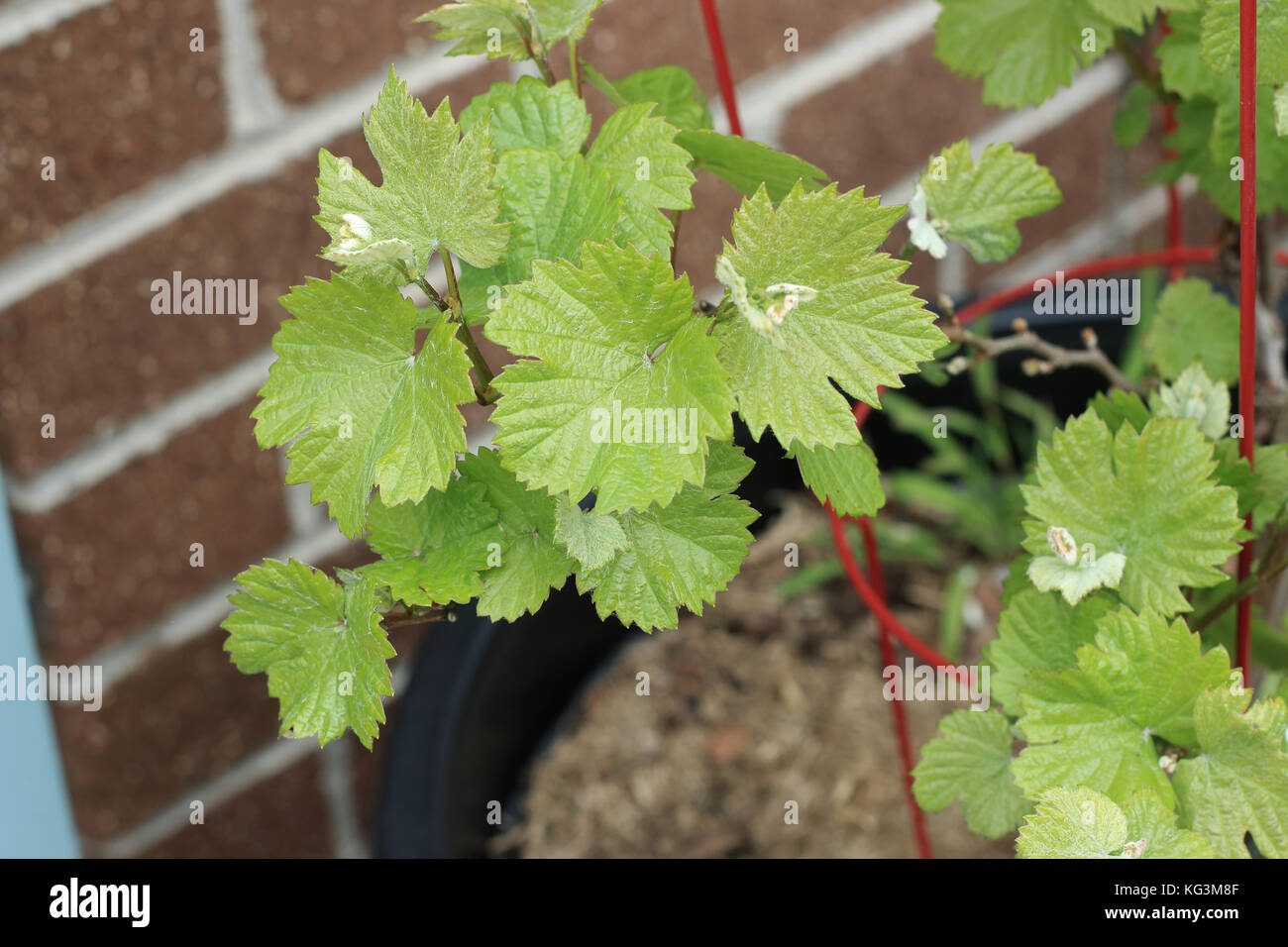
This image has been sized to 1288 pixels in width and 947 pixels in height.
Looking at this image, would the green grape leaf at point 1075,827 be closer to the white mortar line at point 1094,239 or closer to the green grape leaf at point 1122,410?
the green grape leaf at point 1122,410

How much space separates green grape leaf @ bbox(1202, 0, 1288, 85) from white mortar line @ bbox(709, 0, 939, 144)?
0.58 meters

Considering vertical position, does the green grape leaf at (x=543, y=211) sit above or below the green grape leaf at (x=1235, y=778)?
above

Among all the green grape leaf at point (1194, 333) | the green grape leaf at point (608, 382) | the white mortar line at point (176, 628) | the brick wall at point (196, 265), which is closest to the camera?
the green grape leaf at point (608, 382)

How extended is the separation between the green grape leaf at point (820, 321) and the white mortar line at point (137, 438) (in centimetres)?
58

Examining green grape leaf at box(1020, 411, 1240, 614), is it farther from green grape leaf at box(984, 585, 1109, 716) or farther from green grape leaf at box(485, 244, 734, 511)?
green grape leaf at box(485, 244, 734, 511)

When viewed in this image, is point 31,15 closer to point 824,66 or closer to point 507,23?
point 507,23

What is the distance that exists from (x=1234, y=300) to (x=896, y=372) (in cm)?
55

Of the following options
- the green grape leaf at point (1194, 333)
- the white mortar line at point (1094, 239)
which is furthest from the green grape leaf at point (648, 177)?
the white mortar line at point (1094, 239)

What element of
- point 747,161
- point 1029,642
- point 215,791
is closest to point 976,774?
point 1029,642

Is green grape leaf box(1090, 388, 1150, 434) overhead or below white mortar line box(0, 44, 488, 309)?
below

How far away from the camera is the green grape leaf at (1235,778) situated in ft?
1.39

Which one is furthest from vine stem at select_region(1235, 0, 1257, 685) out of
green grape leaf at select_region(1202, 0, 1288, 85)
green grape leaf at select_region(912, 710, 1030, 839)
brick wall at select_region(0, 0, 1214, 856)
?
brick wall at select_region(0, 0, 1214, 856)

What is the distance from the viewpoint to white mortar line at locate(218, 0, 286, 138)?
31.6 inches
